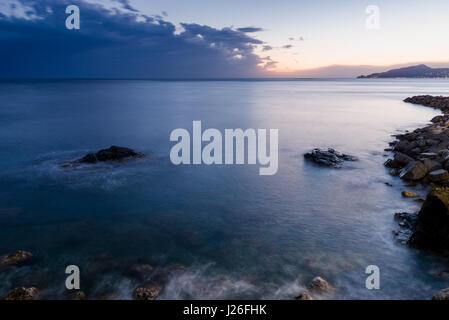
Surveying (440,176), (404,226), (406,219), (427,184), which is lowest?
(404,226)

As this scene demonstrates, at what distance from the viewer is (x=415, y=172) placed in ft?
49.8

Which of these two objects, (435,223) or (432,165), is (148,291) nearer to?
(435,223)

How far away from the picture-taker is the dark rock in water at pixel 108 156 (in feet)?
59.2

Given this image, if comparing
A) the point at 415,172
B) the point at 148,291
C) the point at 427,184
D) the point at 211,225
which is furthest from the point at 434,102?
the point at 148,291

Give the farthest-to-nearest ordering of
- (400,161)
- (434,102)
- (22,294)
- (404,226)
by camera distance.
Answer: (434,102), (400,161), (404,226), (22,294)

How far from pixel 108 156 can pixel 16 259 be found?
1013cm

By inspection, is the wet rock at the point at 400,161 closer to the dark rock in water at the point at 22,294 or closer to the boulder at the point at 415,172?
the boulder at the point at 415,172

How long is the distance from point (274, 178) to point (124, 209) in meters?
7.95

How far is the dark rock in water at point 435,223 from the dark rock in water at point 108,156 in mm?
15607

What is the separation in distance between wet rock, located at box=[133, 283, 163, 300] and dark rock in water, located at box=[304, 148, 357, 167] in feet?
44.1

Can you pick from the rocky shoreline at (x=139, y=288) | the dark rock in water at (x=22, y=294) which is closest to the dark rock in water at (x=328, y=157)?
the rocky shoreline at (x=139, y=288)

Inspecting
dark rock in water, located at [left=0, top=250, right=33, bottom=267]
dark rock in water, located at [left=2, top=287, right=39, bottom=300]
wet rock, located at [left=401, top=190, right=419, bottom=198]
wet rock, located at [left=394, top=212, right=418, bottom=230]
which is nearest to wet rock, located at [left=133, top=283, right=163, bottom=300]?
dark rock in water, located at [left=2, top=287, right=39, bottom=300]

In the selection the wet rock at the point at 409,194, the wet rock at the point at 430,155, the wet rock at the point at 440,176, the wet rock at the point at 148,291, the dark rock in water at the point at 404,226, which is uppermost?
the wet rock at the point at 430,155
